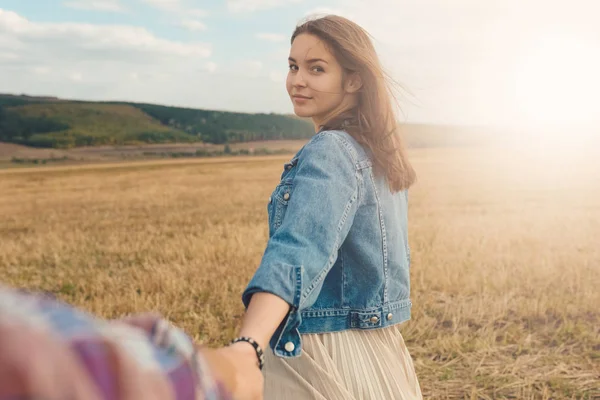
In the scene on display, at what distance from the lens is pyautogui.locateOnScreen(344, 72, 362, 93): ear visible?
1.96 m

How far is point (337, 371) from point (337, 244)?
0.41 m

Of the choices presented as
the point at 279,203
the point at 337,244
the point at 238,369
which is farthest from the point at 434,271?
the point at 238,369

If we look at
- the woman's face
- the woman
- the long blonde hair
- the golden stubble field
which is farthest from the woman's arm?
the golden stubble field

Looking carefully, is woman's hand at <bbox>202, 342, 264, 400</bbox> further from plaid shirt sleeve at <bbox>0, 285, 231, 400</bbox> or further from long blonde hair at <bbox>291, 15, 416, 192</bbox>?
long blonde hair at <bbox>291, 15, 416, 192</bbox>

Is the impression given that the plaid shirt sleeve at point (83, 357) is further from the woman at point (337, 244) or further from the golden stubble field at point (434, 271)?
the golden stubble field at point (434, 271)

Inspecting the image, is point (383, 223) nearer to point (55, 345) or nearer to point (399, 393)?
point (399, 393)

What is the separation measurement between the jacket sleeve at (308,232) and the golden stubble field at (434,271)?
111 centimetres

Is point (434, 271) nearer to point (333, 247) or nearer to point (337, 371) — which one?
point (337, 371)

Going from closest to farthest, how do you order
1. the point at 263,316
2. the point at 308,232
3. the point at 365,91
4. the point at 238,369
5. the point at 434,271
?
1. the point at 238,369
2. the point at 263,316
3. the point at 308,232
4. the point at 365,91
5. the point at 434,271

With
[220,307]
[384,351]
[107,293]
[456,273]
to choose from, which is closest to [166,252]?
[107,293]

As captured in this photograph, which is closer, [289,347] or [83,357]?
[83,357]

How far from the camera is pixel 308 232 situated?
4.60 feet

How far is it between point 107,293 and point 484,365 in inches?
150

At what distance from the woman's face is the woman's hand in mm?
989
